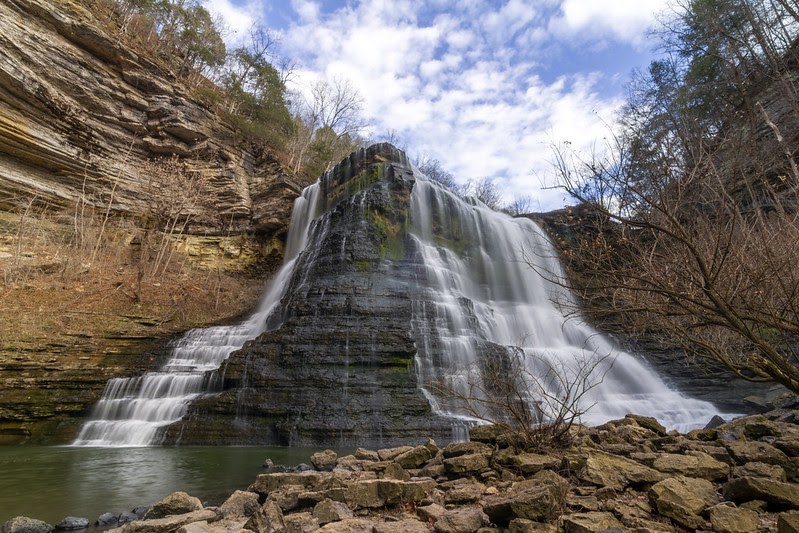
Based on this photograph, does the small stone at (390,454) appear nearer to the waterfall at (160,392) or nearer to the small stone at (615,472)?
the small stone at (615,472)

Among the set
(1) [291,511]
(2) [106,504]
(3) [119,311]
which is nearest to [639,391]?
(1) [291,511]

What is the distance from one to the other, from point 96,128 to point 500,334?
20.7 m

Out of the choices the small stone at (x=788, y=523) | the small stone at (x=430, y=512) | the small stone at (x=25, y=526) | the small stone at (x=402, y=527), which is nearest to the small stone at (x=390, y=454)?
the small stone at (x=430, y=512)

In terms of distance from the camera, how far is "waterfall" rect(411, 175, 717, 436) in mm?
9859

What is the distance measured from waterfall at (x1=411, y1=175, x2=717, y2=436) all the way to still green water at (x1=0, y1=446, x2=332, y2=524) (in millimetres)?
3513

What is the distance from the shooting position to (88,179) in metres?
19.0

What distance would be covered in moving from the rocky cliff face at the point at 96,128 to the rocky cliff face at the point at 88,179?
0.17ft

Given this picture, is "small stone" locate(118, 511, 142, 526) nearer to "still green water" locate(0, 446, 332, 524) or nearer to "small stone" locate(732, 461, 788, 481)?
"still green water" locate(0, 446, 332, 524)

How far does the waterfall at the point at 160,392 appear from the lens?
962 cm

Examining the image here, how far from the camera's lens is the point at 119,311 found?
51.2ft

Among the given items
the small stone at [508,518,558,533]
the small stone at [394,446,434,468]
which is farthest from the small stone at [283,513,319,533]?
the small stone at [394,446,434,468]

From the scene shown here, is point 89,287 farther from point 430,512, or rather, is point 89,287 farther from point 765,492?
point 765,492

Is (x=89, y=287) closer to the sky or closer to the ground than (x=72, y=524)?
closer to the sky

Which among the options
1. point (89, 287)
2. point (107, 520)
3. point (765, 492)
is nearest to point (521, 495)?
point (765, 492)
